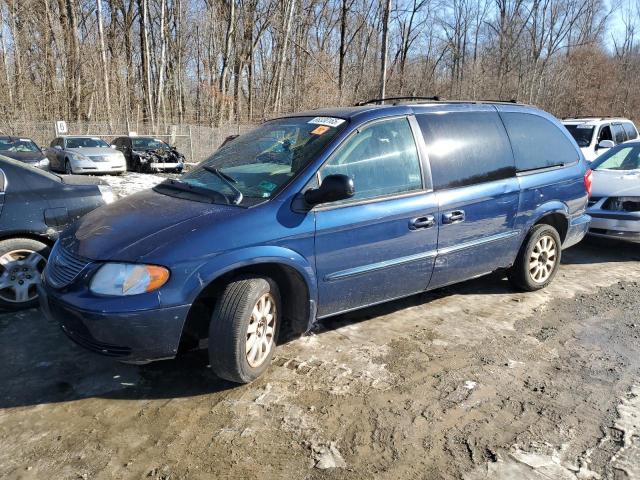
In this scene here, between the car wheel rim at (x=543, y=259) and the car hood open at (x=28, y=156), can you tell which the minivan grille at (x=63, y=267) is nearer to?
the car wheel rim at (x=543, y=259)

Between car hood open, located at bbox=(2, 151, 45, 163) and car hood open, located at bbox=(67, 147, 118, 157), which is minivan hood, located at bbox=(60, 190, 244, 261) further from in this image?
car hood open, located at bbox=(67, 147, 118, 157)

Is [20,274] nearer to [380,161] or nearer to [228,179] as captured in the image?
[228,179]

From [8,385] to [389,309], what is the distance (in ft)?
10.1

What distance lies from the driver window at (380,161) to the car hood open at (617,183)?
13.7 feet

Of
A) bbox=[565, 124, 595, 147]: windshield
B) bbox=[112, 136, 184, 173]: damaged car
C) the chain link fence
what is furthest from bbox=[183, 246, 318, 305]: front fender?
the chain link fence

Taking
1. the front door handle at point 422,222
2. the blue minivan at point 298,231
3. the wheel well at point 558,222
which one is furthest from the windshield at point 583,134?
the front door handle at point 422,222

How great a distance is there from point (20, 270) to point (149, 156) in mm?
15691

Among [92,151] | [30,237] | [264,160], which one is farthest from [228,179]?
[92,151]

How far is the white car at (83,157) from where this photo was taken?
54.7 ft

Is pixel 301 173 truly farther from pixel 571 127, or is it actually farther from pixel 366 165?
pixel 571 127

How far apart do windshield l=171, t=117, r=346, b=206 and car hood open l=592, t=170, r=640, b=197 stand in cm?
480

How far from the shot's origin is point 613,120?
12.1 meters

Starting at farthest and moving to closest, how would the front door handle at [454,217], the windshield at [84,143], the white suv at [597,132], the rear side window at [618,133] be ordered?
the windshield at [84,143] → the rear side window at [618,133] → the white suv at [597,132] → the front door handle at [454,217]

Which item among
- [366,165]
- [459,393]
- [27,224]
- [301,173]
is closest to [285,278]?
[301,173]
